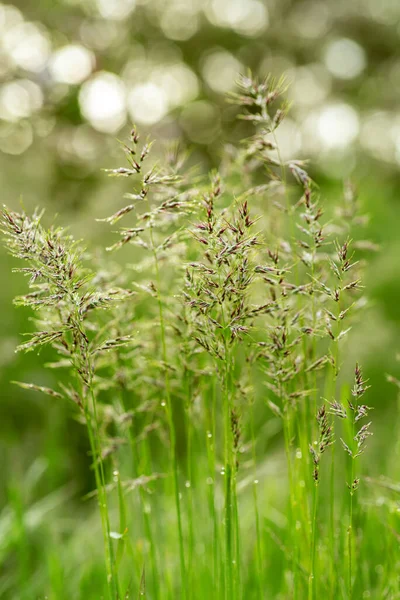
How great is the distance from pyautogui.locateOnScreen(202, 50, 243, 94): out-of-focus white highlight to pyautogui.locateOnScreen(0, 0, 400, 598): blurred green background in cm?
2

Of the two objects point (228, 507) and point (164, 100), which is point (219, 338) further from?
point (164, 100)

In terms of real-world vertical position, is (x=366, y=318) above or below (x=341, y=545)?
above

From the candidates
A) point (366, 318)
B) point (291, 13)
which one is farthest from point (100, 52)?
point (366, 318)

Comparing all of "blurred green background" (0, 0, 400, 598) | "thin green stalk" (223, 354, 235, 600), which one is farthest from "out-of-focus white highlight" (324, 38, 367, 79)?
"thin green stalk" (223, 354, 235, 600)

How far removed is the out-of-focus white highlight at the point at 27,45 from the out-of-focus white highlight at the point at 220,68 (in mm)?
2763

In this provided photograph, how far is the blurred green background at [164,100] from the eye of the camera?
3.72m

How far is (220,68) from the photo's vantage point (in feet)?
33.6

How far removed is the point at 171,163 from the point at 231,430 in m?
0.62

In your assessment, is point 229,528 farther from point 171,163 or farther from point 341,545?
point 171,163

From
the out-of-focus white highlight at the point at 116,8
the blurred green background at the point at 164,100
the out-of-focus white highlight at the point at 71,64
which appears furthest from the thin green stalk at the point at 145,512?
the out-of-focus white highlight at the point at 116,8

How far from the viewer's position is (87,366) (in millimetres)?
1063

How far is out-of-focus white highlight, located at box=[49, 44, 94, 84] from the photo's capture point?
7.82 m

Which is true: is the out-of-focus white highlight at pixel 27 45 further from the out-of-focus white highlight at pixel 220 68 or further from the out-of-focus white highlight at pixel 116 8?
the out-of-focus white highlight at pixel 220 68

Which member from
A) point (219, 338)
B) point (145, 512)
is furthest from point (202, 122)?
point (219, 338)
